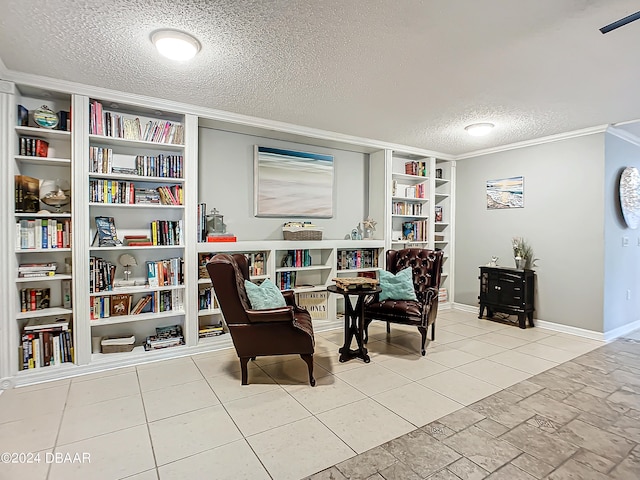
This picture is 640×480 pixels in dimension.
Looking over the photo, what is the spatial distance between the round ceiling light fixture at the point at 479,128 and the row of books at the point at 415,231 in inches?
65.8

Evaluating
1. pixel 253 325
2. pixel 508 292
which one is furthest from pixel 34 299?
pixel 508 292

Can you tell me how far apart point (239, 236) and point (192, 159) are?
110 cm

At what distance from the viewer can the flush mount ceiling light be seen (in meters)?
2.25

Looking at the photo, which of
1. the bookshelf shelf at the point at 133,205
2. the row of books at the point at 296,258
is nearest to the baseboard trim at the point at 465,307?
the row of books at the point at 296,258

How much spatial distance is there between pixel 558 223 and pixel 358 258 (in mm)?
2621

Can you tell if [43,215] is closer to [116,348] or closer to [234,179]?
[116,348]

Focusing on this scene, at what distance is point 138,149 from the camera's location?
12.0 ft

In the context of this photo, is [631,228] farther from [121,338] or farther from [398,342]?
[121,338]

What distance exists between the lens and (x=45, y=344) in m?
3.05

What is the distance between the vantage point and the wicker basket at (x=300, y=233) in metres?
4.38

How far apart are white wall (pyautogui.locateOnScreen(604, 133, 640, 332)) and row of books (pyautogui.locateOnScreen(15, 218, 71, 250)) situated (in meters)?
5.77

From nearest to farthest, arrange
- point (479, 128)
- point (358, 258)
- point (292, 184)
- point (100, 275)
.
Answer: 1. point (100, 275)
2. point (479, 128)
3. point (292, 184)
4. point (358, 258)

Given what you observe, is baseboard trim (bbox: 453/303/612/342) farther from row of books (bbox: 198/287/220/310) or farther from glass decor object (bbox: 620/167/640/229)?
row of books (bbox: 198/287/220/310)

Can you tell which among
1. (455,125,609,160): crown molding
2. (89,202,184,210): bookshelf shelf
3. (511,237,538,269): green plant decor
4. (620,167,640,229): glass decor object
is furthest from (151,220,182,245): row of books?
(620,167,640,229): glass decor object
